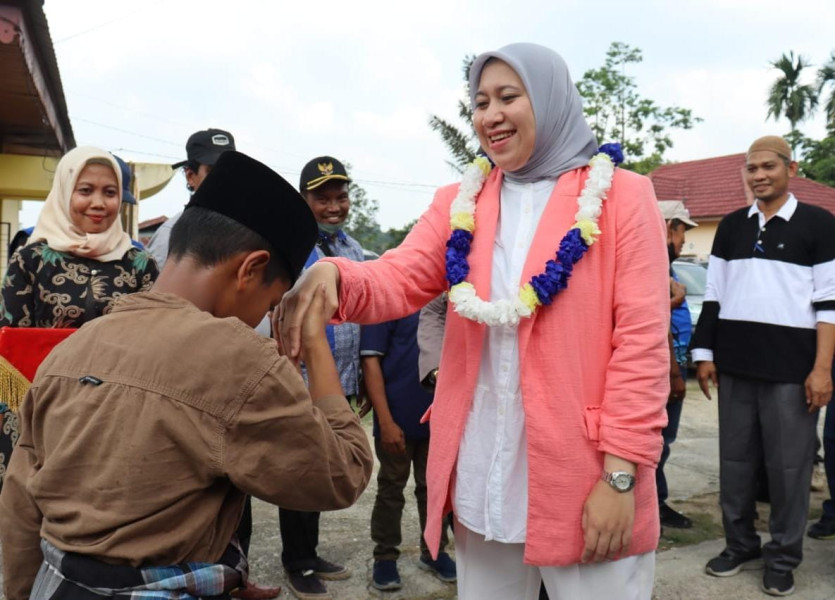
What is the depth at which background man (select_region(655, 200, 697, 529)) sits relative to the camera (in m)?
4.63

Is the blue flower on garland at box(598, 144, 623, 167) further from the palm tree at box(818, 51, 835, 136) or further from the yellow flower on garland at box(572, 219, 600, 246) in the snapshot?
the palm tree at box(818, 51, 835, 136)

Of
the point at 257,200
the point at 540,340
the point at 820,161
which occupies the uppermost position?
the point at 820,161

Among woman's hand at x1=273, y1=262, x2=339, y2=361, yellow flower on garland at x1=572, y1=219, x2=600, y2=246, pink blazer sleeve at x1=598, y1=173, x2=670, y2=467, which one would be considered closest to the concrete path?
pink blazer sleeve at x1=598, y1=173, x2=670, y2=467

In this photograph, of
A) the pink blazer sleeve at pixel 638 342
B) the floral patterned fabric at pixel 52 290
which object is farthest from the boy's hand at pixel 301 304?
the floral patterned fabric at pixel 52 290

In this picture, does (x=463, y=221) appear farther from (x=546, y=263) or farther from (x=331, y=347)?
(x=331, y=347)

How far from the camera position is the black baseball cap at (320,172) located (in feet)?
13.0

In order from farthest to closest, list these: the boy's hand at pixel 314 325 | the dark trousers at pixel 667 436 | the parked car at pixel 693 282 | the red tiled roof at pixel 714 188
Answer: the red tiled roof at pixel 714 188
the parked car at pixel 693 282
the dark trousers at pixel 667 436
the boy's hand at pixel 314 325

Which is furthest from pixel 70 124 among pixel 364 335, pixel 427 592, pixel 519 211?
pixel 519 211

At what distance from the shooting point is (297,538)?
3.68 m

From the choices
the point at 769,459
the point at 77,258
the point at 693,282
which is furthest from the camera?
the point at 693,282

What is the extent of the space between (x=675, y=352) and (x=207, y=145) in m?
3.21

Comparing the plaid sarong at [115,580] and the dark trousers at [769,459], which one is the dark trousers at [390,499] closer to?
the dark trousers at [769,459]

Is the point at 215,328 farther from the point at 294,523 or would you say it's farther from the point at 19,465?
the point at 294,523

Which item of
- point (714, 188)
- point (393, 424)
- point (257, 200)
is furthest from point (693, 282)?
point (714, 188)
